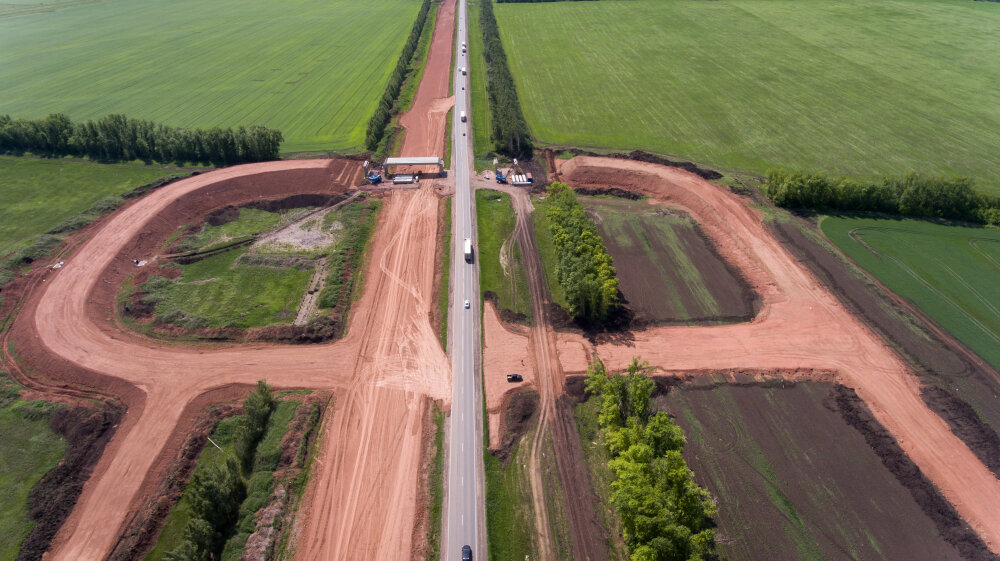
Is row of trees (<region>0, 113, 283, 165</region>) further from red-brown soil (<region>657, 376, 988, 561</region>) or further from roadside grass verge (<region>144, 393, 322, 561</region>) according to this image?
red-brown soil (<region>657, 376, 988, 561</region>)

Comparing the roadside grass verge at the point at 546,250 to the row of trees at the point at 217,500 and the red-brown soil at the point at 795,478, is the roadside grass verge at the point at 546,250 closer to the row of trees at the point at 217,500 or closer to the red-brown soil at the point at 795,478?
the red-brown soil at the point at 795,478

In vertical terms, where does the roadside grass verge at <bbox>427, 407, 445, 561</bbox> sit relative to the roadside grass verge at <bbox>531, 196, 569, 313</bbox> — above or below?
below

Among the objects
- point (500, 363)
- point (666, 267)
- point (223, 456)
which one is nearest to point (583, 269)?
point (500, 363)

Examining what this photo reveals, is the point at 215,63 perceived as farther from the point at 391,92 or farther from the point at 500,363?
the point at 500,363

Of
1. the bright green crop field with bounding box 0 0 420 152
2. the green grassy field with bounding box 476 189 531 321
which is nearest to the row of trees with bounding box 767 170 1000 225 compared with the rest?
the green grassy field with bounding box 476 189 531 321

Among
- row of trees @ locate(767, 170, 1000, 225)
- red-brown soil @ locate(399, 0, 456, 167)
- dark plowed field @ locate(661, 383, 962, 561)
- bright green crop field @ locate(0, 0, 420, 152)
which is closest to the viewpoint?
dark plowed field @ locate(661, 383, 962, 561)

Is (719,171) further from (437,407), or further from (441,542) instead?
(441,542)

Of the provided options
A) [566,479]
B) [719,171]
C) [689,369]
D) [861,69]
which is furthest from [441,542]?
[861,69]
